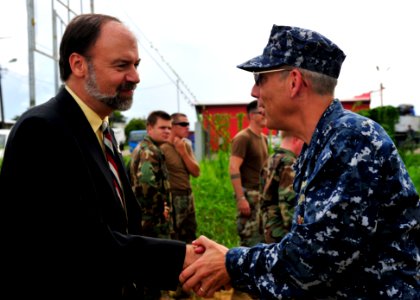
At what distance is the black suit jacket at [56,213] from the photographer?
187 centimetres

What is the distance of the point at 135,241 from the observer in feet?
7.21

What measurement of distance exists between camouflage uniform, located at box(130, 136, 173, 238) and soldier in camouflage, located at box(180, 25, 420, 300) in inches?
120

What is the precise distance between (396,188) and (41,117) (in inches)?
52.3

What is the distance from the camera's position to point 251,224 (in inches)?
222

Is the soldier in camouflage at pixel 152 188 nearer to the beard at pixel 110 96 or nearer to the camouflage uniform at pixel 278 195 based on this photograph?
the camouflage uniform at pixel 278 195

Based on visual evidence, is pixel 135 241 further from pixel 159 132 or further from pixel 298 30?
pixel 159 132

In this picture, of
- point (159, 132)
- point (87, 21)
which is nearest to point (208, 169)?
point (159, 132)

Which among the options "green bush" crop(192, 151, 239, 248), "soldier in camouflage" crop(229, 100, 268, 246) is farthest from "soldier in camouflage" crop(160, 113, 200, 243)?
"green bush" crop(192, 151, 239, 248)

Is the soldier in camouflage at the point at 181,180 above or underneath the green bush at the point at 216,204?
above

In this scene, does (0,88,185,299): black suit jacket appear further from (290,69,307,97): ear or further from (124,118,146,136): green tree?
(124,118,146,136): green tree

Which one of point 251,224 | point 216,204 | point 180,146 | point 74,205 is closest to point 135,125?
point 216,204

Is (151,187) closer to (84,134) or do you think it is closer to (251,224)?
(251,224)

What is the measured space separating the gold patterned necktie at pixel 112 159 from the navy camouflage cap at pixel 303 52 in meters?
0.77

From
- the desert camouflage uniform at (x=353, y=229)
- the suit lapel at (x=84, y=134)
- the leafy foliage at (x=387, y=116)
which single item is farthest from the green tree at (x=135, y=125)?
the desert camouflage uniform at (x=353, y=229)
